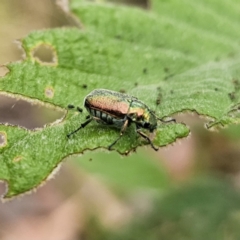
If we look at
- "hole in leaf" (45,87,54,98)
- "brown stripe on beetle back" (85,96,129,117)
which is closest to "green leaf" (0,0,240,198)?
"hole in leaf" (45,87,54,98)

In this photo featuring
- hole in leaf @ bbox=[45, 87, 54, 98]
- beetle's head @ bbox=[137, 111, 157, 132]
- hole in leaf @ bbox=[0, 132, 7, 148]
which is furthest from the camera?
hole in leaf @ bbox=[45, 87, 54, 98]

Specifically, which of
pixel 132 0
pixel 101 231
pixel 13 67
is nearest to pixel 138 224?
pixel 101 231

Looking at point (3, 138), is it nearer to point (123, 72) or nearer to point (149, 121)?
point (149, 121)

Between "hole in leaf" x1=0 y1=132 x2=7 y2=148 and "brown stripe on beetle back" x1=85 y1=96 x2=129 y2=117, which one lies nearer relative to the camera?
"hole in leaf" x1=0 y1=132 x2=7 y2=148

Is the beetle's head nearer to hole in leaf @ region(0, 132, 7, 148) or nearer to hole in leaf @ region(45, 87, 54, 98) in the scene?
hole in leaf @ region(45, 87, 54, 98)

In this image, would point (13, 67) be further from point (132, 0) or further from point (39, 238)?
point (132, 0)

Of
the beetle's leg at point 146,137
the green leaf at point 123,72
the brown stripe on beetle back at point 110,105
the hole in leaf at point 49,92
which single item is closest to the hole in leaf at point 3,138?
the green leaf at point 123,72

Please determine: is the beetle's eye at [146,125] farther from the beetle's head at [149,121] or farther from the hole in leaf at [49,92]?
the hole in leaf at [49,92]

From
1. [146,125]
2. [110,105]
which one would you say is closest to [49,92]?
[110,105]
